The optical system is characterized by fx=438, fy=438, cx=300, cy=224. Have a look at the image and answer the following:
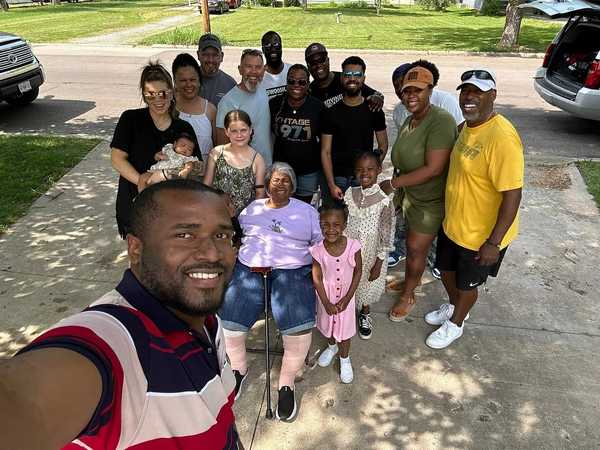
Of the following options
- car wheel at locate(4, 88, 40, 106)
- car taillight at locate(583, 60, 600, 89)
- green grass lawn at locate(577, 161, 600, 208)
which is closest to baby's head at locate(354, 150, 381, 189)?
green grass lawn at locate(577, 161, 600, 208)

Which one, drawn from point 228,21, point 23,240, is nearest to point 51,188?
point 23,240

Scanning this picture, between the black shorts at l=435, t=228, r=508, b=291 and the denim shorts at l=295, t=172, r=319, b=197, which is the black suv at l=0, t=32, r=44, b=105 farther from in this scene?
the black shorts at l=435, t=228, r=508, b=291

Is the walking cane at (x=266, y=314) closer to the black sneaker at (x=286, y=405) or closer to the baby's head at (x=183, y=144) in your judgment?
the black sneaker at (x=286, y=405)

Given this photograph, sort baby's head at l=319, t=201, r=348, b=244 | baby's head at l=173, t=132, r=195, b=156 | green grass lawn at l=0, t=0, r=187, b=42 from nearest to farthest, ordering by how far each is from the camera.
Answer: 1. baby's head at l=319, t=201, r=348, b=244
2. baby's head at l=173, t=132, r=195, b=156
3. green grass lawn at l=0, t=0, r=187, b=42

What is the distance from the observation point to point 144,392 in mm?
1098

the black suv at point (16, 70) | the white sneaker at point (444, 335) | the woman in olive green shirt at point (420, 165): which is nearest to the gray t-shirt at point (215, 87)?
the woman in olive green shirt at point (420, 165)

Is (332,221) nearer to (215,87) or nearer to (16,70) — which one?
(215,87)

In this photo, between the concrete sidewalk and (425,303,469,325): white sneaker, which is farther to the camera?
(425,303,469,325): white sneaker

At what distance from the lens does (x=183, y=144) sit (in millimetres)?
3154

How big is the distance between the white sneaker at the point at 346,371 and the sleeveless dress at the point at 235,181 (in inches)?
53.0

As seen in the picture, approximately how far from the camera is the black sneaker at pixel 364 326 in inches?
135

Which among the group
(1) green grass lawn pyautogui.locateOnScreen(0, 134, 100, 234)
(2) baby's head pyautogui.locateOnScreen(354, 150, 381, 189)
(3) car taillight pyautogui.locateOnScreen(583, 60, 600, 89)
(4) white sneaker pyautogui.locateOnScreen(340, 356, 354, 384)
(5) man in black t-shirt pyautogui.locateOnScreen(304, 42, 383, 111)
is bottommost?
(4) white sneaker pyautogui.locateOnScreen(340, 356, 354, 384)

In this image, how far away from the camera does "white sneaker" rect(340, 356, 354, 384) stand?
3004 mm

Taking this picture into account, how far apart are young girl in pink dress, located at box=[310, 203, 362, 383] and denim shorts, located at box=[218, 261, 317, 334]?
130mm
